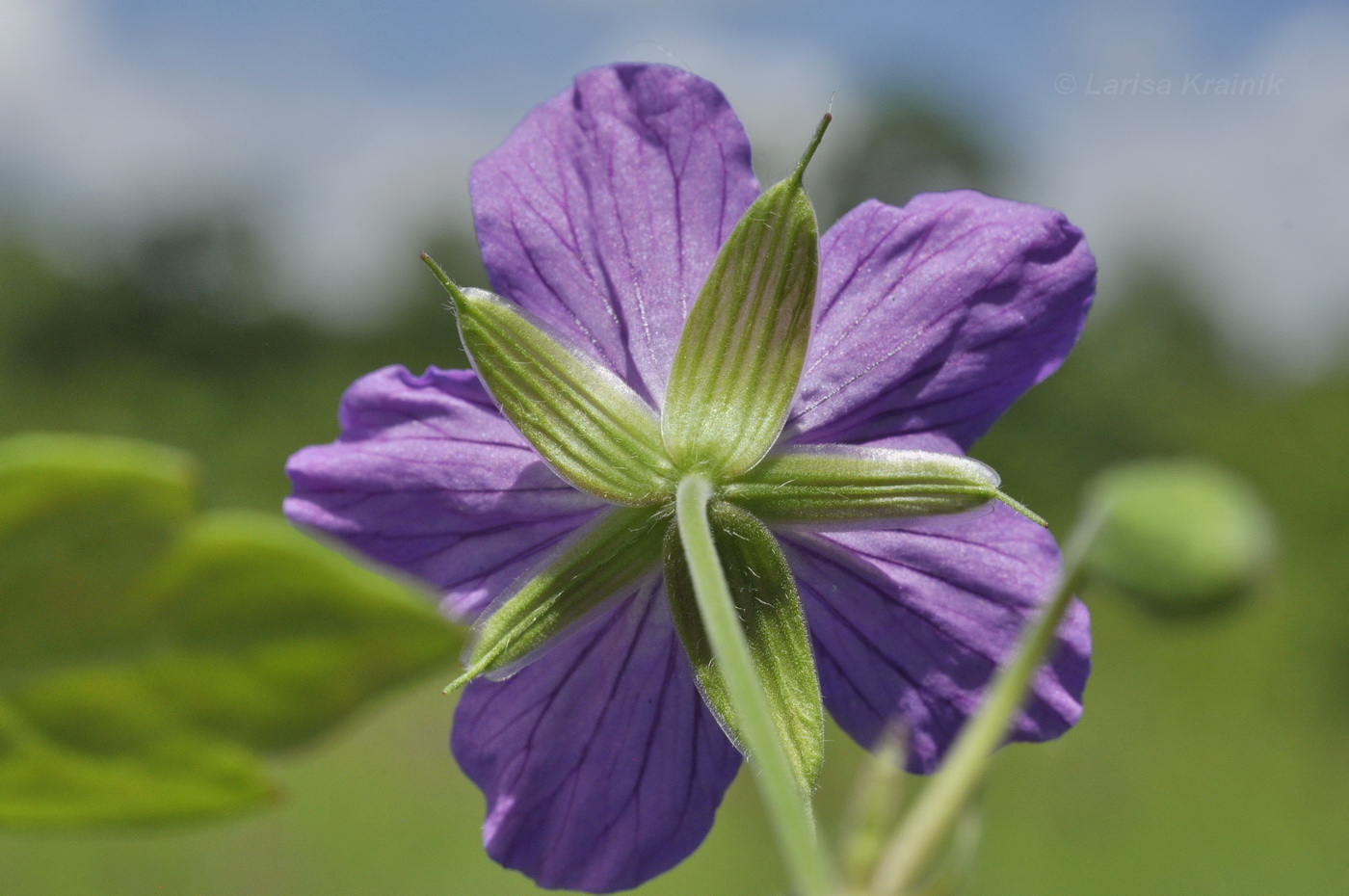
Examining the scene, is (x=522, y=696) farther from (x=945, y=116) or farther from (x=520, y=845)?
(x=945, y=116)

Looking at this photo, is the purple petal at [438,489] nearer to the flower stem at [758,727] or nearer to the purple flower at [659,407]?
the purple flower at [659,407]

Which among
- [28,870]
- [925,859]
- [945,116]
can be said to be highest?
[945,116]

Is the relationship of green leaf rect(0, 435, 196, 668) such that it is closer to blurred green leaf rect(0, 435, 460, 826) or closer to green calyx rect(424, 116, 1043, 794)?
blurred green leaf rect(0, 435, 460, 826)

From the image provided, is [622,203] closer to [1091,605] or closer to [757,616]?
[757,616]

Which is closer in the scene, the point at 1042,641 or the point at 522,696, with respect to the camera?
the point at 1042,641

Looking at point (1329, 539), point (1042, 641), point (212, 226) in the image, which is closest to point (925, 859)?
point (1042, 641)

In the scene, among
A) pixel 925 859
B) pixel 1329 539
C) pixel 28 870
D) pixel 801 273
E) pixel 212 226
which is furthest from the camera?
pixel 212 226

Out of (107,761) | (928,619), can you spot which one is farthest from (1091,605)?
(107,761)
